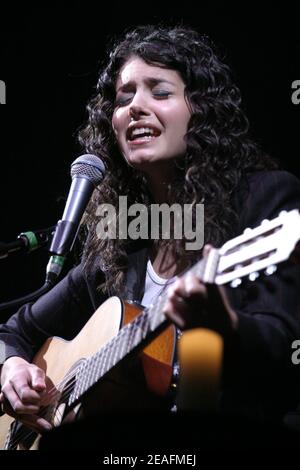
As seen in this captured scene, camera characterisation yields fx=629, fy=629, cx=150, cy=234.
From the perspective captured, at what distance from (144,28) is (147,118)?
636 millimetres

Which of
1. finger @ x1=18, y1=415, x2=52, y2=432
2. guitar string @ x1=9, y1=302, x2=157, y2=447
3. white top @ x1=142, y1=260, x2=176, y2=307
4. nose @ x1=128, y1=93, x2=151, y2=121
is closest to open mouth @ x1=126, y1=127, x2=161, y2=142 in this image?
nose @ x1=128, y1=93, x2=151, y2=121

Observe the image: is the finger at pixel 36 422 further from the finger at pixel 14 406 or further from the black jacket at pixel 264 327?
the black jacket at pixel 264 327

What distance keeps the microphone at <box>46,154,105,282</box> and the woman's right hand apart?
459 millimetres

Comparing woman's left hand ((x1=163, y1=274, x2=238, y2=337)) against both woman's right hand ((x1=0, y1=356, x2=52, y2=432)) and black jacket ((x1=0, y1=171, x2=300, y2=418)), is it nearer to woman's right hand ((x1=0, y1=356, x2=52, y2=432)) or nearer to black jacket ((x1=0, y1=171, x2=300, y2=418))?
black jacket ((x1=0, y1=171, x2=300, y2=418))

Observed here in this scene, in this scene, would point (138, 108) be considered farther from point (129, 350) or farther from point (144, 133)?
point (129, 350)

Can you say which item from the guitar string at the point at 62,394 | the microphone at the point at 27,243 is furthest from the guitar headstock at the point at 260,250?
the microphone at the point at 27,243

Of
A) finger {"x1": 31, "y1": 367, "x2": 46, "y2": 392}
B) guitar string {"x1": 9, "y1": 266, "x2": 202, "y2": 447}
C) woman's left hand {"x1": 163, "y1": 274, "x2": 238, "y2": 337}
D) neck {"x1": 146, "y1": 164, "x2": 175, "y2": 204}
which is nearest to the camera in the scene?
woman's left hand {"x1": 163, "y1": 274, "x2": 238, "y2": 337}

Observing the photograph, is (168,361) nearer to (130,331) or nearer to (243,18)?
(130,331)

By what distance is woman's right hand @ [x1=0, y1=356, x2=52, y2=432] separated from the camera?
6.92ft

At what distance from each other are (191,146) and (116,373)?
0.90 metres

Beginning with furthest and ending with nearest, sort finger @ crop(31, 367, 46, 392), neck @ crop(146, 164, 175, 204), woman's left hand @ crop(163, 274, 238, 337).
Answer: neck @ crop(146, 164, 175, 204), finger @ crop(31, 367, 46, 392), woman's left hand @ crop(163, 274, 238, 337)

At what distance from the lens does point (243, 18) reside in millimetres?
2988

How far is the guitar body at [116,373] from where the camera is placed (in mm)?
1769

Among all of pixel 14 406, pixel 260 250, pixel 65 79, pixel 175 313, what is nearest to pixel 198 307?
pixel 175 313
